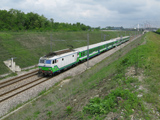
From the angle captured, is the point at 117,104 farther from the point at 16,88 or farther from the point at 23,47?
the point at 23,47

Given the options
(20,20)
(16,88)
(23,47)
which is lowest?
(16,88)

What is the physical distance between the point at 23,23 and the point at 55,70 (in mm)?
40145

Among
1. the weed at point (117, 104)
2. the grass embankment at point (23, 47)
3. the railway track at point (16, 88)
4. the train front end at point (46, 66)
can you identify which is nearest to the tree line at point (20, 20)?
the grass embankment at point (23, 47)

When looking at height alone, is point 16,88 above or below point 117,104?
below

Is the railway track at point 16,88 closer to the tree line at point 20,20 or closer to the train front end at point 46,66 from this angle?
the train front end at point 46,66

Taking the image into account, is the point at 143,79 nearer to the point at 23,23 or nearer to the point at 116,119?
the point at 116,119

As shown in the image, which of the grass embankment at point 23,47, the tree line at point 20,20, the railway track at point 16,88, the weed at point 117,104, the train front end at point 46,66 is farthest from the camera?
the tree line at point 20,20

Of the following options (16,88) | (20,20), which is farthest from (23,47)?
(20,20)

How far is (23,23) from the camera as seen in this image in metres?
51.8

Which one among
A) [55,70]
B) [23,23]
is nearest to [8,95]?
[55,70]

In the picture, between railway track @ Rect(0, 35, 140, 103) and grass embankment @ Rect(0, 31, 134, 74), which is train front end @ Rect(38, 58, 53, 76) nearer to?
railway track @ Rect(0, 35, 140, 103)

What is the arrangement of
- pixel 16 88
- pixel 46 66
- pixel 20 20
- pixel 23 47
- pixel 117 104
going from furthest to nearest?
1. pixel 20 20
2. pixel 23 47
3. pixel 46 66
4. pixel 16 88
5. pixel 117 104

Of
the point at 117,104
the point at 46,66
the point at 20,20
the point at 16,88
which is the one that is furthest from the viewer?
the point at 20,20

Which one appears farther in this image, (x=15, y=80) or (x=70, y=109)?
(x=15, y=80)
